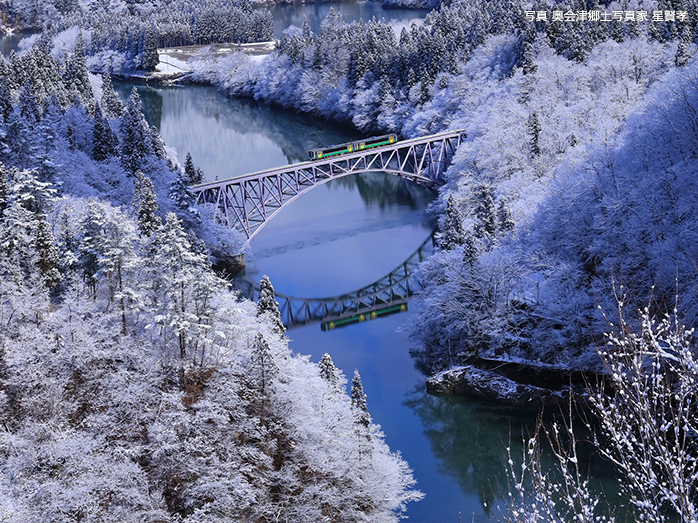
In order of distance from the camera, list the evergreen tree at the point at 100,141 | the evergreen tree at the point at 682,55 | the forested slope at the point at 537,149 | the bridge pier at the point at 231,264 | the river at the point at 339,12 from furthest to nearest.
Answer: the river at the point at 339,12 < the evergreen tree at the point at 682,55 < the evergreen tree at the point at 100,141 < the bridge pier at the point at 231,264 < the forested slope at the point at 537,149

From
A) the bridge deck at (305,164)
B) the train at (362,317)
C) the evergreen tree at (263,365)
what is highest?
the bridge deck at (305,164)

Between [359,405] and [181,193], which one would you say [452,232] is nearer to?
[359,405]

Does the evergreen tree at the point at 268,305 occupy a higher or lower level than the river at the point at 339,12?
lower

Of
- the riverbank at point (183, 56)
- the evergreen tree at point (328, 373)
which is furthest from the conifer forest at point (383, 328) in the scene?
the riverbank at point (183, 56)

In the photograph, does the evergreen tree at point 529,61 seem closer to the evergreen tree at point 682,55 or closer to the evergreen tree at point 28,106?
the evergreen tree at point 682,55

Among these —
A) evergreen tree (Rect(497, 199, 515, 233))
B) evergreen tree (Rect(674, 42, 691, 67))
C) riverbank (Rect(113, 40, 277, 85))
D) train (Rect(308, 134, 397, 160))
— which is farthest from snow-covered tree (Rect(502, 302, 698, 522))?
riverbank (Rect(113, 40, 277, 85))

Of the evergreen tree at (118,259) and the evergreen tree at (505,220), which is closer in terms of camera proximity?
the evergreen tree at (118,259)
